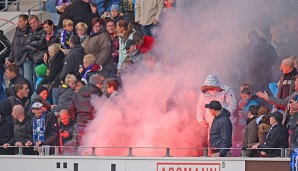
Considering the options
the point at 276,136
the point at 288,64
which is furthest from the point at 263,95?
the point at 276,136

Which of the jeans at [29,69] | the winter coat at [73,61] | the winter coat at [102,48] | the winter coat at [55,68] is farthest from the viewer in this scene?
the jeans at [29,69]

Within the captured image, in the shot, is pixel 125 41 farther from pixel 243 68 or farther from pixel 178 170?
pixel 178 170

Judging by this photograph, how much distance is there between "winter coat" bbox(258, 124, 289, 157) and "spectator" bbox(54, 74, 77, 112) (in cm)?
421

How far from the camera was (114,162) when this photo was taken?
19.6 m

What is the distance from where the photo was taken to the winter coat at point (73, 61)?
22.3 m

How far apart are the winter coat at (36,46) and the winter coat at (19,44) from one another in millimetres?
89

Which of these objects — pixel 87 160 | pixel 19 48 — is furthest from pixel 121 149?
pixel 19 48

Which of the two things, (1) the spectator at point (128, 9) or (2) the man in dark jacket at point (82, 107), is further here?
(1) the spectator at point (128, 9)

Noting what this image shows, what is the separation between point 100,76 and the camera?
71.1 feet

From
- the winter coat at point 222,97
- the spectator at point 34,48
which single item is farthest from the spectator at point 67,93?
the winter coat at point 222,97

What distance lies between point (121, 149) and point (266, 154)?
104 inches

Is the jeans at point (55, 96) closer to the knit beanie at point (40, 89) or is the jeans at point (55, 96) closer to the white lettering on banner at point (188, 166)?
the knit beanie at point (40, 89)

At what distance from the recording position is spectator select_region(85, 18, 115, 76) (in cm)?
2214

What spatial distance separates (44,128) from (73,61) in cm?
189
